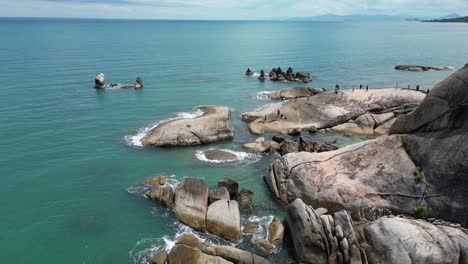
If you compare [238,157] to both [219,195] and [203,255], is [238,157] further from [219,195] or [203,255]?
[203,255]

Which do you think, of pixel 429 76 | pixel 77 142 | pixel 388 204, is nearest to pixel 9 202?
pixel 77 142

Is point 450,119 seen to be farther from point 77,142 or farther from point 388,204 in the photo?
point 77,142

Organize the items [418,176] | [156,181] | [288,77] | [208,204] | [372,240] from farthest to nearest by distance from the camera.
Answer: [288,77] < [156,181] < [208,204] < [418,176] < [372,240]

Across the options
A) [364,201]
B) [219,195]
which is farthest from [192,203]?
[364,201]

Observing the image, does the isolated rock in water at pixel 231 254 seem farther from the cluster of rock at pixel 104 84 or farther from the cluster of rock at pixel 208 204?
the cluster of rock at pixel 104 84

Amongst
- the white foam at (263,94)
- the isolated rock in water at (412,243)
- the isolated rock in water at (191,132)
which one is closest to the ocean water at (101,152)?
the white foam at (263,94)

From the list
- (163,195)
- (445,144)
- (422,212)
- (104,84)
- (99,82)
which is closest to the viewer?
(422,212)

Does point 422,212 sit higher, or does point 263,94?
point 263,94
